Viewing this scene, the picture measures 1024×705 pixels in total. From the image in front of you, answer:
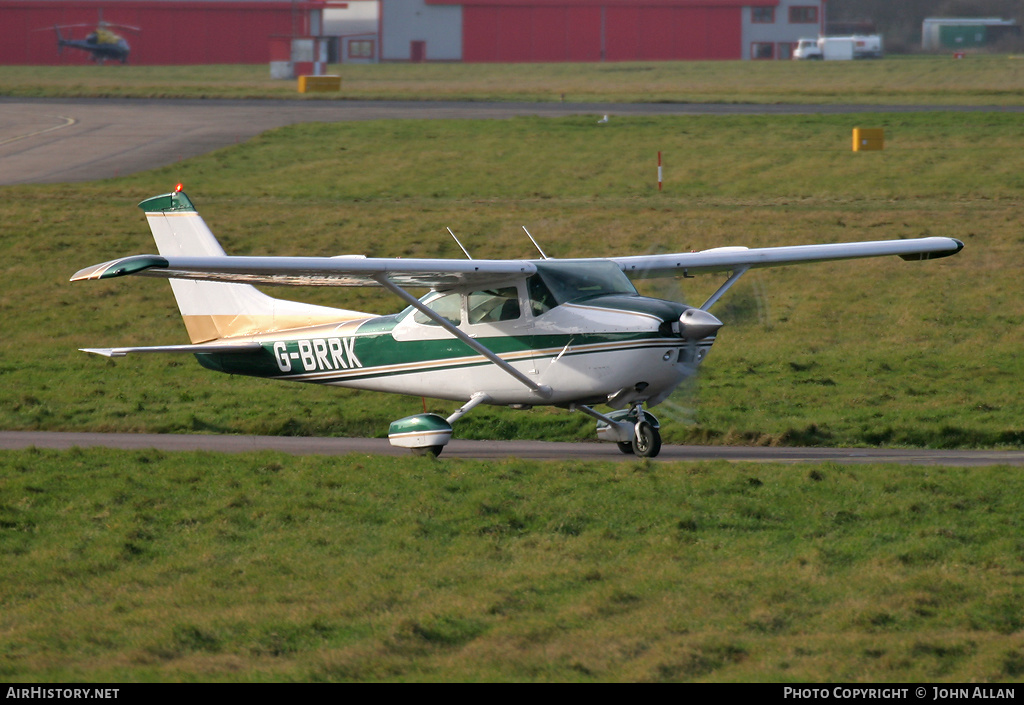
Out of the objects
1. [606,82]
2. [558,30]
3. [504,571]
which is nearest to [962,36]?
[558,30]

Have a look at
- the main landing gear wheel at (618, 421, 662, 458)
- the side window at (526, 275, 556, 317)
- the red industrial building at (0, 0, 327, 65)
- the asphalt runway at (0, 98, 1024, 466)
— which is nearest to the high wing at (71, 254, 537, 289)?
the side window at (526, 275, 556, 317)

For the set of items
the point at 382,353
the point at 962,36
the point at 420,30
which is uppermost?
the point at 962,36

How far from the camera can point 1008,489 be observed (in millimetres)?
11758

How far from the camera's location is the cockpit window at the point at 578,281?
14.2 meters

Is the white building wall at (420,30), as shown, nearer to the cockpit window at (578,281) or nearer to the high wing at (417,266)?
the high wing at (417,266)

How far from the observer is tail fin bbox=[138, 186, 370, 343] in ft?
53.4

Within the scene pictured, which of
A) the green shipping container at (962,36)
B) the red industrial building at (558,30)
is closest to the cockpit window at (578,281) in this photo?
the red industrial building at (558,30)

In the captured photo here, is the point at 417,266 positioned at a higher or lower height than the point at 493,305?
higher

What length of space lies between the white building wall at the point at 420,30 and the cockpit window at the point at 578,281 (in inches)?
3366

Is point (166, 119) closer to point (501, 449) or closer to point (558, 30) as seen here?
point (501, 449)

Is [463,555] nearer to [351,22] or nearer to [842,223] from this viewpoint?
[842,223]

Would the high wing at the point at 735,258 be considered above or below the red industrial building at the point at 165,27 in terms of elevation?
below

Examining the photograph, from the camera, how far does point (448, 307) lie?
48.9 ft

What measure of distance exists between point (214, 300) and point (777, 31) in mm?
90389
